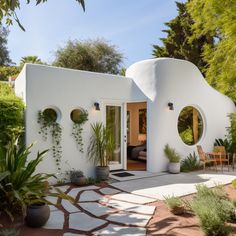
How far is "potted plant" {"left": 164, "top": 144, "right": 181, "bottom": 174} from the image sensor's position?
1018cm

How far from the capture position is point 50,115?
8727 mm

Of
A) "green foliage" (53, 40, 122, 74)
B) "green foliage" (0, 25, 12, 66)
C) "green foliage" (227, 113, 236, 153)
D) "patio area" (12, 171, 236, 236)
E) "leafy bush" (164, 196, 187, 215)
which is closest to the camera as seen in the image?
"patio area" (12, 171, 236, 236)

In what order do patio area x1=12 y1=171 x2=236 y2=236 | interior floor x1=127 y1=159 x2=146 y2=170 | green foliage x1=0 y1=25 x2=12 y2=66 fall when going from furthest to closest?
green foliage x1=0 y1=25 x2=12 y2=66 → interior floor x1=127 y1=159 x2=146 y2=170 → patio area x1=12 y1=171 x2=236 y2=236

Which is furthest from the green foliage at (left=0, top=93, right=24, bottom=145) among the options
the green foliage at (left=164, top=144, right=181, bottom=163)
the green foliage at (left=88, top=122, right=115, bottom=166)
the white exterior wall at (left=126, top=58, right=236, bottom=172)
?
the green foliage at (left=164, top=144, right=181, bottom=163)

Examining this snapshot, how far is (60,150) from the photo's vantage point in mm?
8695

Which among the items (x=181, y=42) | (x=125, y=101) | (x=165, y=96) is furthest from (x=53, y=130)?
(x=181, y=42)

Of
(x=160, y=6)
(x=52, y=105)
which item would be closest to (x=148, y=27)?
(x=160, y=6)

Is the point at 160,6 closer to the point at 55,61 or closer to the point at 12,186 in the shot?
the point at 12,186

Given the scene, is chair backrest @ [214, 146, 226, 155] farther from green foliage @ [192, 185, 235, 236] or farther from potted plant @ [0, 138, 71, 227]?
potted plant @ [0, 138, 71, 227]

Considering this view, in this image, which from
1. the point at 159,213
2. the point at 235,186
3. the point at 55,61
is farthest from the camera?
the point at 55,61

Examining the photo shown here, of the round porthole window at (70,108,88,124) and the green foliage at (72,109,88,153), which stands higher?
the round porthole window at (70,108,88,124)

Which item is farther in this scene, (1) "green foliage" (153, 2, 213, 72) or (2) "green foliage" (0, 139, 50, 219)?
(1) "green foliage" (153, 2, 213, 72)

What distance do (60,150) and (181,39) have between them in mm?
15680

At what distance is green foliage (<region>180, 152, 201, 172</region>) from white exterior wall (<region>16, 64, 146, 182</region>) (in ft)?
13.0
